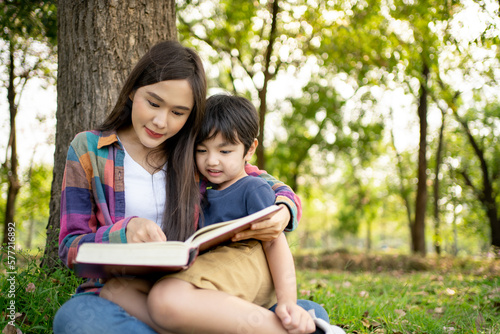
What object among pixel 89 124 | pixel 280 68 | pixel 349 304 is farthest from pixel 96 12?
pixel 280 68

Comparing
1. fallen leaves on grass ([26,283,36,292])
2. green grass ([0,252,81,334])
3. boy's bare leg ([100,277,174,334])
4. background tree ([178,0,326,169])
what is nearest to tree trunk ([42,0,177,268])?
green grass ([0,252,81,334])

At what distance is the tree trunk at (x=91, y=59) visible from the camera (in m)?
2.61

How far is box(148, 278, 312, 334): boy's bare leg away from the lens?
1.42m

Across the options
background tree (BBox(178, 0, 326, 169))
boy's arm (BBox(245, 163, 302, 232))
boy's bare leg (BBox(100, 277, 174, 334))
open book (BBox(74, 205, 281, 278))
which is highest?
background tree (BBox(178, 0, 326, 169))

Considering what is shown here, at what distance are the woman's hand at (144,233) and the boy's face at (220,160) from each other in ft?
1.65

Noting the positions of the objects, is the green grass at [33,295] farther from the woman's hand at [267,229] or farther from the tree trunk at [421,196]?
the tree trunk at [421,196]

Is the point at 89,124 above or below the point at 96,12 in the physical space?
below

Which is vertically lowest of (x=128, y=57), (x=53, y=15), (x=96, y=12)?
(x=128, y=57)

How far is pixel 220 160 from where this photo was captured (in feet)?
6.22

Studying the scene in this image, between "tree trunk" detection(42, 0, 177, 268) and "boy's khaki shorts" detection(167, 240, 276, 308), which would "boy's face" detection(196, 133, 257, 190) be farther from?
"tree trunk" detection(42, 0, 177, 268)

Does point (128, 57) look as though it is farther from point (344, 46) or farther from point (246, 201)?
point (344, 46)

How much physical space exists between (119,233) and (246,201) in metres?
0.58

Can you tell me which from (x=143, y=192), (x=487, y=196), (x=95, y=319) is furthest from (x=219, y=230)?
(x=487, y=196)

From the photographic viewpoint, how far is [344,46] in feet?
27.0
